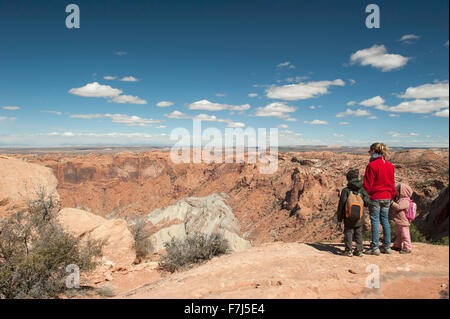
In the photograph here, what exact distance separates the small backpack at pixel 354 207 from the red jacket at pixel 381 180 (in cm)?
35

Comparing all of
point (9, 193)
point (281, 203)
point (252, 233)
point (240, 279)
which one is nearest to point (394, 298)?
point (240, 279)

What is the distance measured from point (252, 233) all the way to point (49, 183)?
92.9 feet

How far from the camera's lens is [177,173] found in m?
62.8

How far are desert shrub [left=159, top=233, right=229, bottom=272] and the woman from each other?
4.77 metres

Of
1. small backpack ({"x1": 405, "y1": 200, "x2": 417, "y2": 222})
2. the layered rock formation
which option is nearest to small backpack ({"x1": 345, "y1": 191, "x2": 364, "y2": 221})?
small backpack ({"x1": 405, "y1": 200, "x2": 417, "y2": 222})

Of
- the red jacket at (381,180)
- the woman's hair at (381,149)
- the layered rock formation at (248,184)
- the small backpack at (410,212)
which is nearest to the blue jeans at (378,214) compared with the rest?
the red jacket at (381,180)

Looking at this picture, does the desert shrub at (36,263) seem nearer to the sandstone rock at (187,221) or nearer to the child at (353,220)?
the child at (353,220)

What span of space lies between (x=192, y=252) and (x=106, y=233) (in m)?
5.75

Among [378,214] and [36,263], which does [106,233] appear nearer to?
[36,263]

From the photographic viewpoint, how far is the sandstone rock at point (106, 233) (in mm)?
10820
